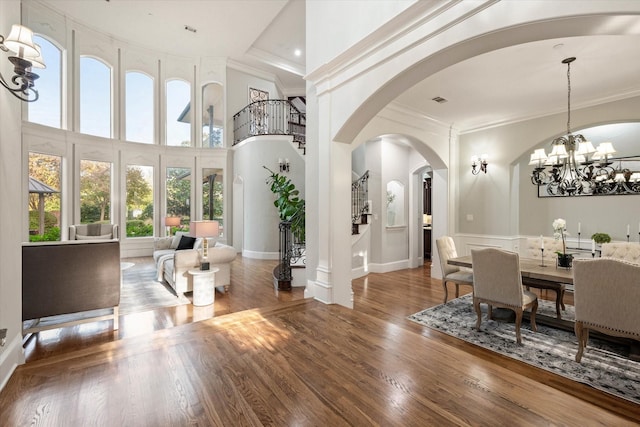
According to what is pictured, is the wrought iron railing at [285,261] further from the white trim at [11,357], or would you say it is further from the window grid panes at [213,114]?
the window grid panes at [213,114]

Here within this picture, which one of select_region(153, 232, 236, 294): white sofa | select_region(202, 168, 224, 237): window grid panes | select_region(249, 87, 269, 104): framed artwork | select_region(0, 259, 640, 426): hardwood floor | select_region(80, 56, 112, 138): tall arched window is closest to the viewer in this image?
select_region(0, 259, 640, 426): hardwood floor

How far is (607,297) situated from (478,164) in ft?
13.8

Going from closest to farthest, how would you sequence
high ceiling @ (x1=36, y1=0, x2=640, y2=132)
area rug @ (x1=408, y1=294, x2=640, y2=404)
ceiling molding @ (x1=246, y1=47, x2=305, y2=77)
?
1. area rug @ (x1=408, y1=294, x2=640, y2=404)
2. high ceiling @ (x1=36, y1=0, x2=640, y2=132)
3. ceiling molding @ (x1=246, y1=47, x2=305, y2=77)

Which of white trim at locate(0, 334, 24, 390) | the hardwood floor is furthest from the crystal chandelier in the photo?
white trim at locate(0, 334, 24, 390)

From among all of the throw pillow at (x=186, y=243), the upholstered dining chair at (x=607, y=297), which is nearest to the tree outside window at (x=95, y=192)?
the throw pillow at (x=186, y=243)

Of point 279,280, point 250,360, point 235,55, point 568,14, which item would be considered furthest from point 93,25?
point 568,14

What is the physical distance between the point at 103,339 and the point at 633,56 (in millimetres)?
7005

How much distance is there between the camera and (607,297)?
99.6 inches

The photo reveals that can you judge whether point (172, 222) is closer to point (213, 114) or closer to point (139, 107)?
point (139, 107)

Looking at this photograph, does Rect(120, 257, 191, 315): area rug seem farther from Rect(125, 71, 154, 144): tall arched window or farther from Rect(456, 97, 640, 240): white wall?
Rect(456, 97, 640, 240): white wall

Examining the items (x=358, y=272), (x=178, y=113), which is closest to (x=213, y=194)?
(x=178, y=113)

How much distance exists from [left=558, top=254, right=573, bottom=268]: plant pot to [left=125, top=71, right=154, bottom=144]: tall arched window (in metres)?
10.1

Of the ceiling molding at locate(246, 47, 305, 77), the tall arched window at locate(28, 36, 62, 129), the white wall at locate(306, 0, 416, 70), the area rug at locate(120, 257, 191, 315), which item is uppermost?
the ceiling molding at locate(246, 47, 305, 77)

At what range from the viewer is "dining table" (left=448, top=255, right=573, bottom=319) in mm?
3285
